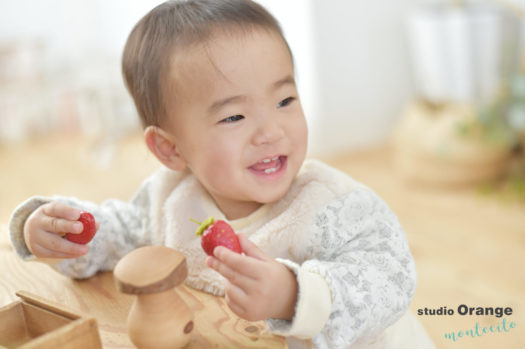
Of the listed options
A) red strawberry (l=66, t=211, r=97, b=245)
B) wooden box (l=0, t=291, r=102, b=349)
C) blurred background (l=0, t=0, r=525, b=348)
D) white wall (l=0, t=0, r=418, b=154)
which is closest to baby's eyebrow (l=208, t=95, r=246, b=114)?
red strawberry (l=66, t=211, r=97, b=245)

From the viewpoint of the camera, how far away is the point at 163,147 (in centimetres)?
98

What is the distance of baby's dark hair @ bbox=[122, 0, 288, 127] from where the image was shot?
0.86 metres

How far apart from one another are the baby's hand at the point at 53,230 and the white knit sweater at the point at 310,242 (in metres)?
0.04

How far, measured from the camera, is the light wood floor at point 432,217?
77.0 inches

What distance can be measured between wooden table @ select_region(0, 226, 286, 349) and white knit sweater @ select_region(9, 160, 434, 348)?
25mm

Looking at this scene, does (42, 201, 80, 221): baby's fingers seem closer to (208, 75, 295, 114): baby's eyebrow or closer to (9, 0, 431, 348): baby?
(9, 0, 431, 348): baby

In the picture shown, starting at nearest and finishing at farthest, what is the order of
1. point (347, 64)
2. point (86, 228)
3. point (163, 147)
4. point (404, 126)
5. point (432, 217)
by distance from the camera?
point (86, 228), point (163, 147), point (432, 217), point (404, 126), point (347, 64)

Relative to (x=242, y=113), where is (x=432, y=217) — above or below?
below

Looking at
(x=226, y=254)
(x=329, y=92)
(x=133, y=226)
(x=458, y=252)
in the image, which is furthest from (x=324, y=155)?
(x=226, y=254)

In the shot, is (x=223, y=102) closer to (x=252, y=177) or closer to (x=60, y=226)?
(x=252, y=177)

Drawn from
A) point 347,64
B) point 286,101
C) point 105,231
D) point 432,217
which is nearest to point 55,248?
point 105,231

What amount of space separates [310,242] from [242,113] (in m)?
0.21

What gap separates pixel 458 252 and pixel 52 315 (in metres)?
1.92

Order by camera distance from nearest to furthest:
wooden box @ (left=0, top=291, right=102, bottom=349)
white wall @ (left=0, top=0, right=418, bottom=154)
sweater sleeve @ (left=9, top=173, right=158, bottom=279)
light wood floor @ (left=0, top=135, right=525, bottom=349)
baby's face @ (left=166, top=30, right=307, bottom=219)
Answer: wooden box @ (left=0, top=291, right=102, bottom=349) < baby's face @ (left=166, top=30, right=307, bottom=219) < sweater sleeve @ (left=9, top=173, right=158, bottom=279) < light wood floor @ (left=0, top=135, right=525, bottom=349) < white wall @ (left=0, top=0, right=418, bottom=154)
